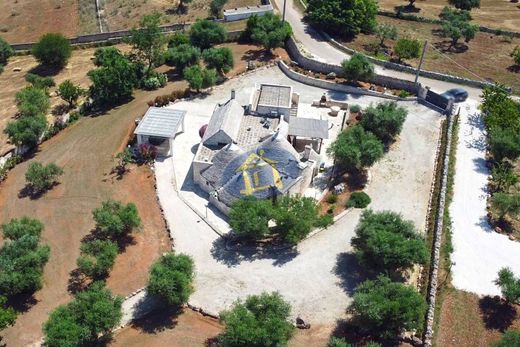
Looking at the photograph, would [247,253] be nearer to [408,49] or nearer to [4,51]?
[408,49]

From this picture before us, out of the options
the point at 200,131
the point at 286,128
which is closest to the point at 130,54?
the point at 200,131

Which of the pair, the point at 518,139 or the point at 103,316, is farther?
the point at 518,139

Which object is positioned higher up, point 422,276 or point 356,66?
point 356,66

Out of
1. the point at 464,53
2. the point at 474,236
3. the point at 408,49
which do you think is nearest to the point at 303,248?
the point at 474,236

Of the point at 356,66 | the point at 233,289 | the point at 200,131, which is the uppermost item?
the point at 356,66

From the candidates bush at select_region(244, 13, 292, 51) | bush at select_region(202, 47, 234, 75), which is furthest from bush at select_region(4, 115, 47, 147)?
bush at select_region(244, 13, 292, 51)

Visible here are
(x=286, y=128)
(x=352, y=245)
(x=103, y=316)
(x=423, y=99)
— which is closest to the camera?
(x=103, y=316)

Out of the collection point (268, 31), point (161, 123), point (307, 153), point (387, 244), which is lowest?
point (387, 244)

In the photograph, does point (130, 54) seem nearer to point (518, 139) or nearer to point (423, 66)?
point (423, 66)
